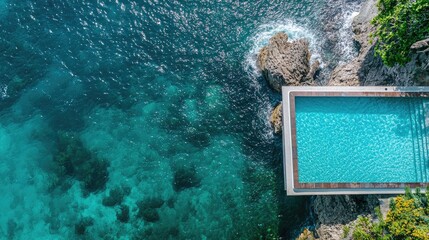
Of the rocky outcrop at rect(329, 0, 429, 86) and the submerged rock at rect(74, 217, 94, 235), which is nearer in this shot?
the rocky outcrop at rect(329, 0, 429, 86)

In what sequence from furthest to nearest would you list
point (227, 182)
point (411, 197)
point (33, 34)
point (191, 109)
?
point (33, 34) < point (191, 109) < point (227, 182) < point (411, 197)

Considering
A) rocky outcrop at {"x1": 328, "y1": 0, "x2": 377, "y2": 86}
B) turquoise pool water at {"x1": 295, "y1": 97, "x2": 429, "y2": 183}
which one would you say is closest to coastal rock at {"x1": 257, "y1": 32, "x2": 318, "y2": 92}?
rocky outcrop at {"x1": 328, "y1": 0, "x2": 377, "y2": 86}

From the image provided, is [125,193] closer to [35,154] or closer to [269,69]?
[35,154]

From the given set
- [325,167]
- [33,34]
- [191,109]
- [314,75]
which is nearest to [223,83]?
[191,109]

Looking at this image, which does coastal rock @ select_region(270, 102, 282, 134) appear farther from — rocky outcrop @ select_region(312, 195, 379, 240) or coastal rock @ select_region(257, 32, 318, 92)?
Answer: rocky outcrop @ select_region(312, 195, 379, 240)

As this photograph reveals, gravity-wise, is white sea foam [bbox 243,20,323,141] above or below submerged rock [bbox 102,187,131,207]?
above

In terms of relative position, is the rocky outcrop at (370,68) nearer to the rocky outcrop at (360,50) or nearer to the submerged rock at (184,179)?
the rocky outcrop at (360,50)
